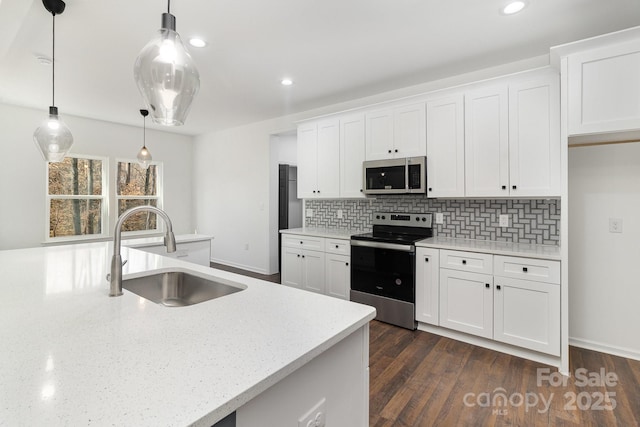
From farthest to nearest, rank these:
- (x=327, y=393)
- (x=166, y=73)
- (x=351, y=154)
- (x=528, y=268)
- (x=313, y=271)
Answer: (x=313, y=271), (x=351, y=154), (x=528, y=268), (x=166, y=73), (x=327, y=393)

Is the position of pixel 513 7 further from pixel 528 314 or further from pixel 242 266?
pixel 242 266

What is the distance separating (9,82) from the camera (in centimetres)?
350

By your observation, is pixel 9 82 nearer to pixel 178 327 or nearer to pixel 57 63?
pixel 57 63

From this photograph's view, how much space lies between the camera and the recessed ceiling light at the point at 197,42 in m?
2.51

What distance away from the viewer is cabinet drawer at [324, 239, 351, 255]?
350 centimetres

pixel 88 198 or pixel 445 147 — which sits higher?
pixel 445 147

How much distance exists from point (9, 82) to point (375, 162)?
167 inches

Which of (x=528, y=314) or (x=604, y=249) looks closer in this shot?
(x=528, y=314)

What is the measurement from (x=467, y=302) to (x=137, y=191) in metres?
5.64

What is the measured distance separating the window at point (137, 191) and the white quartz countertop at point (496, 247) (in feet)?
16.6

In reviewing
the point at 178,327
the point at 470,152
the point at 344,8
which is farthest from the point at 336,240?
the point at 178,327

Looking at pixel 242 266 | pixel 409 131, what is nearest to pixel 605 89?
pixel 409 131

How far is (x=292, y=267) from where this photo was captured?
4.06 metres

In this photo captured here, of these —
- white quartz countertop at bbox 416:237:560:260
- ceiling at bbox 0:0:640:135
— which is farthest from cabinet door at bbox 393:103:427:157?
white quartz countertop at bbox 416:237:560:260
